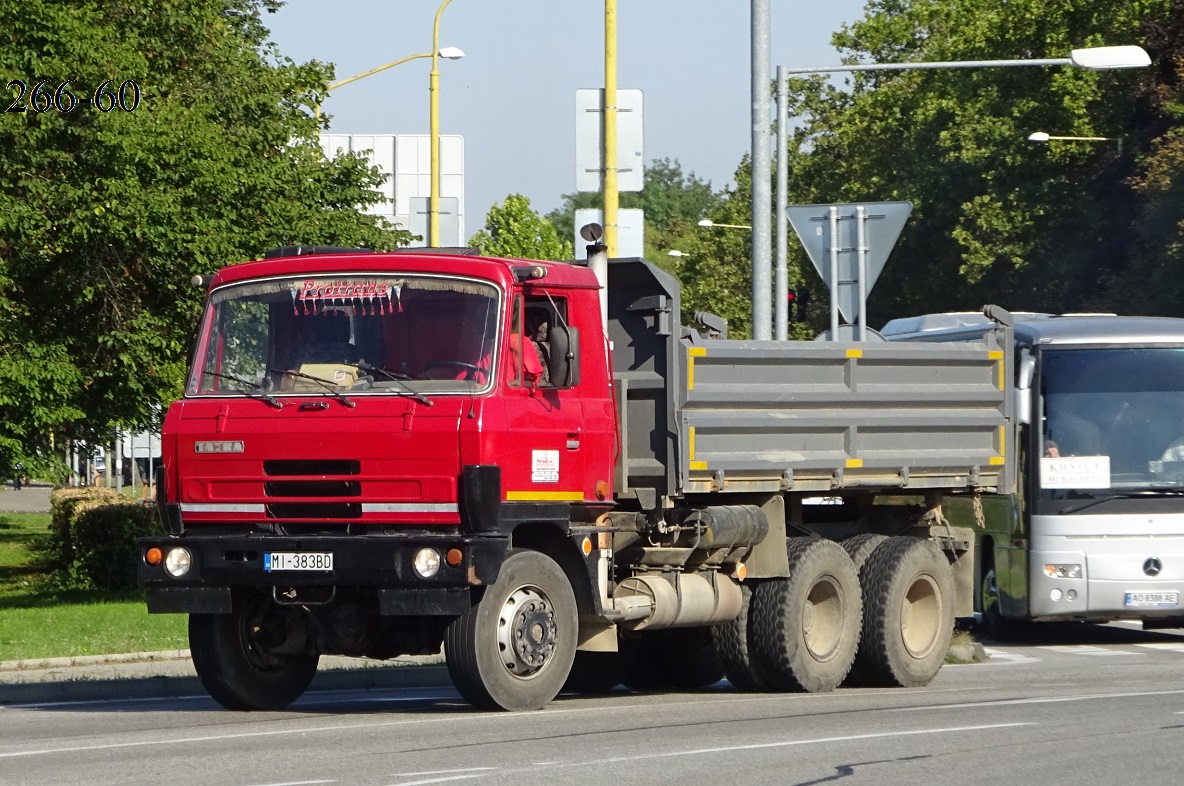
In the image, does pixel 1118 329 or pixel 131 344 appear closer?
pixel 1118 329

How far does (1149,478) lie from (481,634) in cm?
909

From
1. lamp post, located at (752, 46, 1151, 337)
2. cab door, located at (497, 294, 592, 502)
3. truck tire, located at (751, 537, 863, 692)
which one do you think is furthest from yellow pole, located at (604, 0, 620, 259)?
cab door, located at (497, 294, 592, 502)

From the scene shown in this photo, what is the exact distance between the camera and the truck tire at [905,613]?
1443 cm

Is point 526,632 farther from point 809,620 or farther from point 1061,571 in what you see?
point 1061,571

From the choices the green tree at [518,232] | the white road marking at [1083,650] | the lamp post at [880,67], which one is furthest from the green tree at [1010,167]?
the white road marking at [1083,650]

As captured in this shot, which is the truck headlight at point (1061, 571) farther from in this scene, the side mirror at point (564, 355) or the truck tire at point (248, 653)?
the truck tire at point (248, 653)

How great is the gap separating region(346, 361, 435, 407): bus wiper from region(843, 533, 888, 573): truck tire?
4449 millimetres

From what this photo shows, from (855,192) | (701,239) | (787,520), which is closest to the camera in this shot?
(787,520)

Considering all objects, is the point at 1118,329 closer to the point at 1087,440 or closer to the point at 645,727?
the point at 1087,440

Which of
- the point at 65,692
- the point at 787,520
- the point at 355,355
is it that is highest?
the point at 355,355

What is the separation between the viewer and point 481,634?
1112cm

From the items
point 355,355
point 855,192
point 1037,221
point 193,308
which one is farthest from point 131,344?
point 855,192

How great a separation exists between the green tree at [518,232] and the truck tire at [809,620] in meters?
44.5

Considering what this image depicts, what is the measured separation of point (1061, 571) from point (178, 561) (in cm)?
930
